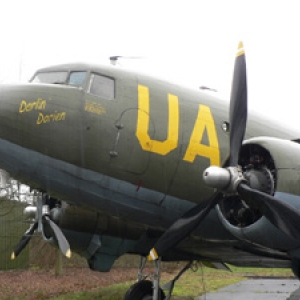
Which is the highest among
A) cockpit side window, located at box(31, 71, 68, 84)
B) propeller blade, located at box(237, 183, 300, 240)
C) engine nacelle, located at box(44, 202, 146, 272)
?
cockpit side window, located at box(31, 71, 68, 84)

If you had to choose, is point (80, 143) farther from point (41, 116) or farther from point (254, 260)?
point (254, 260)

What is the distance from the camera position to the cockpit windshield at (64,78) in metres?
9.67

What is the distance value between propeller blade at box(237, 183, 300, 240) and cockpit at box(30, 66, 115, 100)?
10.5ft

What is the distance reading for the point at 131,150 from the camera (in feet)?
30.9

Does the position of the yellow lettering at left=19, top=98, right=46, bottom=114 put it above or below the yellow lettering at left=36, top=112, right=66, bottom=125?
above

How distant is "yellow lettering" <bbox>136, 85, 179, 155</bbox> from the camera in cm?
954

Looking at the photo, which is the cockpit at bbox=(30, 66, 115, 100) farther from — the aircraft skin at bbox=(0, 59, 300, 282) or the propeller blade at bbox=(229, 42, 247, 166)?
the propeller blade at bbox=(229, 42, 247, 166)

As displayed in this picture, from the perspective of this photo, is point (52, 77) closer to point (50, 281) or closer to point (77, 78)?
point (77, 78)

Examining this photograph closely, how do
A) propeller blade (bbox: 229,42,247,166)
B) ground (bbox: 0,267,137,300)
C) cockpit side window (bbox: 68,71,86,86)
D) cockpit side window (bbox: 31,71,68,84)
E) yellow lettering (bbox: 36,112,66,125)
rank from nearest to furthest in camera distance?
yellow lettering (bbox: 36,112,66,125) → propeller blade (bbox: 229,42,247,166) → cockpit side window (bbox: 68,71,86,86) → cockpit side window (bbox: 31,71,68,84) → ground (bbox: 0,267,137,300)

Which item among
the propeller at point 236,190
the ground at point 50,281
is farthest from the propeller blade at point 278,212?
the ground at point 50,281

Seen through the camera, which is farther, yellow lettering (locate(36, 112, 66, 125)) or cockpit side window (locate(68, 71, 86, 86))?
cockpit side window (locate(68, 71, 86, 86))

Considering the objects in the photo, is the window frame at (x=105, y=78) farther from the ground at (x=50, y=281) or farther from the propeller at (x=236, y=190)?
the ground at (x=50, y=281)

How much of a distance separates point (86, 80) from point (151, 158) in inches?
72.4

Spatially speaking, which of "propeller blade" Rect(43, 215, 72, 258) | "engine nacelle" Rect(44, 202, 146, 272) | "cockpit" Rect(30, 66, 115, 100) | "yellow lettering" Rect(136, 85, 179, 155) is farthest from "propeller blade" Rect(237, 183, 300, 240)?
"engine nacelle" Rect(44, 202, 146, 272)
